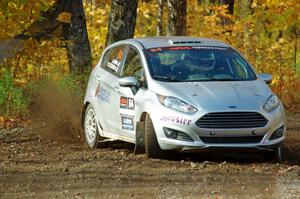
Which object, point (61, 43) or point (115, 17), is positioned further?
point (61, 43)

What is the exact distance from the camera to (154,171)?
9977 mm

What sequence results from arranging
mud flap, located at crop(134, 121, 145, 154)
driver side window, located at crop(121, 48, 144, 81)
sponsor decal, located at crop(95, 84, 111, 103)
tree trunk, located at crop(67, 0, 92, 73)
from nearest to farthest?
1. mud flap, located at crop(134, 121, 145, 154)
2. driver side window, located at crop(121, 48, 144, 81)
3. sponsor decal, located at crop(95, 84, 111, 103)
4. tree trunk, located at crop(67, 0, 92, 73)

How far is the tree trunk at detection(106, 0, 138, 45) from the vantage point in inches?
711

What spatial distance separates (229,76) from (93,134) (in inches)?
101

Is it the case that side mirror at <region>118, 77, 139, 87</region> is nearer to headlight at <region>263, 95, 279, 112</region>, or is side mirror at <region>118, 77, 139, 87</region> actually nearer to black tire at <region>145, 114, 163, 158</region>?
black tire at <region>145, 114, 163, 158</region>

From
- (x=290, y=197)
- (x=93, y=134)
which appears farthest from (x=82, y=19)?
(x=290, y=197)

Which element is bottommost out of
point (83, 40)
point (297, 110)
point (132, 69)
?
point (297, 110)

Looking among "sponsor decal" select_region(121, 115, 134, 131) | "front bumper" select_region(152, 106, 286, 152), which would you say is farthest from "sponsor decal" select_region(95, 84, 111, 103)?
"front bumper" select_region(152, 106, 286, 152)

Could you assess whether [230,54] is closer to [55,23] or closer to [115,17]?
[115,17]

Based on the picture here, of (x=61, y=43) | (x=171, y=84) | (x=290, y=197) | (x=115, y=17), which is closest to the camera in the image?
(x=290, y=197)

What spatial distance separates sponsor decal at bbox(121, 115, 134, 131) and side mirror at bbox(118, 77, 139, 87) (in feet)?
1.55

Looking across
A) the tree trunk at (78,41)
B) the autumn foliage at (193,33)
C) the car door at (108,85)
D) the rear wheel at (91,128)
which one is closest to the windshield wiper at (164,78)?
the car door at (108,85)

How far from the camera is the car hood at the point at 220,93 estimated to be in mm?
10539

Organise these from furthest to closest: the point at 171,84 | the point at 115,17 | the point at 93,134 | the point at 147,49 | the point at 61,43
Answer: the point at 61,43
the point at 115,17
the point at 93,134
the point at 147,49
the point at 171,84
